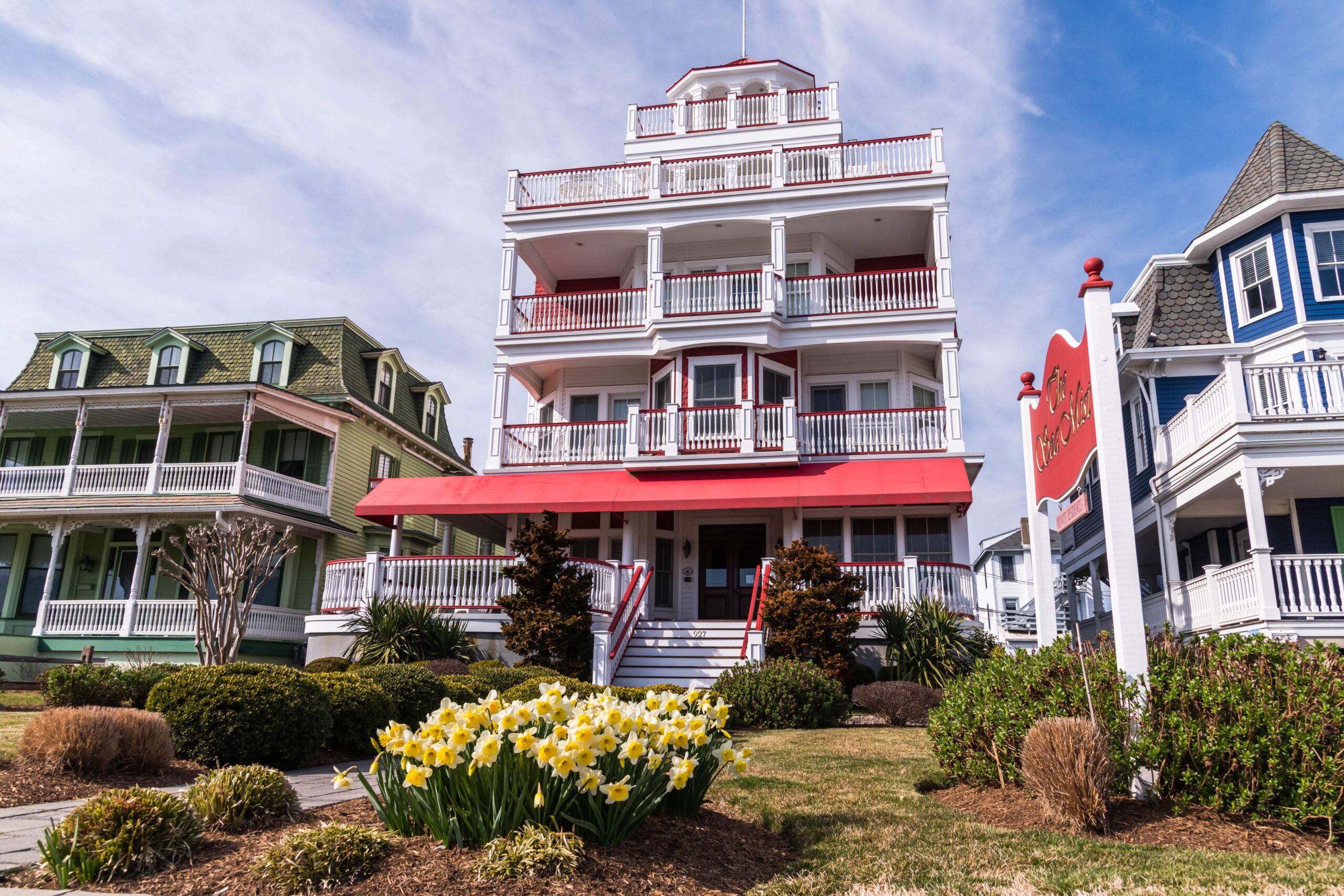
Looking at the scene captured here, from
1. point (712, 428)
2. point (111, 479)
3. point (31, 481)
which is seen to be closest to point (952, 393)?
point (712, 428)

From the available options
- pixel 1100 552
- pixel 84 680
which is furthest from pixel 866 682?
pixel 84 680

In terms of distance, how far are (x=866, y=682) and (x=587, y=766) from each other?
11.4 m

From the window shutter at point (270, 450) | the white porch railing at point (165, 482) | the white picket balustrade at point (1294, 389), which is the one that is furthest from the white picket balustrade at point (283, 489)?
the white picket balustrade at point (1294, 389)

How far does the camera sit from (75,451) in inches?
920

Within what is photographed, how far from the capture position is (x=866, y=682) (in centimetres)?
1498

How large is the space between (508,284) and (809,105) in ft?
30.2

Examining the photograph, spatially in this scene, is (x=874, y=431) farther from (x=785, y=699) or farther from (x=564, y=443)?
(x=785, y=699)

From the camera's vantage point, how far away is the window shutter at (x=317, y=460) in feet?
80.9

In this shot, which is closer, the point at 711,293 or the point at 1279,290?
the point at 1279,290

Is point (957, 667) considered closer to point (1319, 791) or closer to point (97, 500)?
point (1319, 791)

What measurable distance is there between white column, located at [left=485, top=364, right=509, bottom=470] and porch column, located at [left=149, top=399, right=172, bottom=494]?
30.6 ft

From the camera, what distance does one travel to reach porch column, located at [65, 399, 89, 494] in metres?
23.2

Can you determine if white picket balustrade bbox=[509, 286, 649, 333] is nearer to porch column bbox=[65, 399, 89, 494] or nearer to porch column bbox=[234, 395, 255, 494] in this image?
porch column bbox=[234, 395, 255, 494]

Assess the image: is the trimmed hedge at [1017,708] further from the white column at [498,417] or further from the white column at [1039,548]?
the white column at [498,417]
